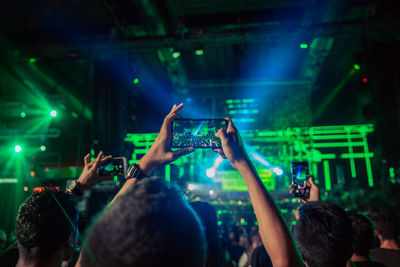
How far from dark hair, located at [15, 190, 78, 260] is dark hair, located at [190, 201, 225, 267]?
735mm

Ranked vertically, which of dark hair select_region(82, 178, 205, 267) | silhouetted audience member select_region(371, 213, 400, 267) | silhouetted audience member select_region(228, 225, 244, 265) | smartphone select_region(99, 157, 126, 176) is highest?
smartphone select_region(99, 157, 126, 176)

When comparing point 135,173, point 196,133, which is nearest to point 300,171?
point 196,133

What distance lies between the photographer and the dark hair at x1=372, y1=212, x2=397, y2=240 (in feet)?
9.07

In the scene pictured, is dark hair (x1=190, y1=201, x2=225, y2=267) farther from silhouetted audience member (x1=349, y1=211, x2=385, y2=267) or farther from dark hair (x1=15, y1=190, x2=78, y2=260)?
silhouetted audience member (x1=349, y1=211, x2=385, y2=267)

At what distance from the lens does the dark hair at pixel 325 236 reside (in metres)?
A: 1.17

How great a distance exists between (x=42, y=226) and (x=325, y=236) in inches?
50.8

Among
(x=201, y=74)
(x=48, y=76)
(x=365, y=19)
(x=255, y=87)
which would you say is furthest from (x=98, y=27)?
(x=365, y=19)

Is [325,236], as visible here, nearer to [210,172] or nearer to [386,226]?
[386,226]

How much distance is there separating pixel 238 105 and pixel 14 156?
7.28 metres

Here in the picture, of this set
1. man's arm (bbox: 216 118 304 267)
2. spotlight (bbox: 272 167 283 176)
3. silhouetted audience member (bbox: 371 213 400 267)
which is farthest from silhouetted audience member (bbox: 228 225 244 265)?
man's arm (bbox: 216 118 304 267)

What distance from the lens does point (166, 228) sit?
Result: 562 millimetres

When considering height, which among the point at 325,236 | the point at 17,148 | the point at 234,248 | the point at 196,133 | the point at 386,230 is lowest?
the point at 234,248

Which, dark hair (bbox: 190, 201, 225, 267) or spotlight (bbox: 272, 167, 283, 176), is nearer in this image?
dark hair (bbox: 190, 201, 225, 267)

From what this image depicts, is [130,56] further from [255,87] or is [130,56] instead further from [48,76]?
[255,87]
